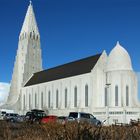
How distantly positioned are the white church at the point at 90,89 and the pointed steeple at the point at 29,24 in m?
16.9

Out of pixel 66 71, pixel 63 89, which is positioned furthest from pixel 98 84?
pixel 66 71

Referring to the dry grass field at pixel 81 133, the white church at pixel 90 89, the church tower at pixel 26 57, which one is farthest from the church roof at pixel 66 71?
the dry grass field at pixel 81 133

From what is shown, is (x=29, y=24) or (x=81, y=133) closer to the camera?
(x=81, y=133)

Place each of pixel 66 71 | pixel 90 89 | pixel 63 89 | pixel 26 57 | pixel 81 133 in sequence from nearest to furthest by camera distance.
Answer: pixel 81 133, pixel 90 89, pixel 63 89, pixel 66 71, pixel 26 57

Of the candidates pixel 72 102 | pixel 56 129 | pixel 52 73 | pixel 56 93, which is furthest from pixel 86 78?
pixel 56 129

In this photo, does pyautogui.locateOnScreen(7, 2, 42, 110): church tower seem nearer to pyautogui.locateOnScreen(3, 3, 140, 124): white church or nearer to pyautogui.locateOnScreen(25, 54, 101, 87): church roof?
pyautogui.locateOnScreen(3, 3, 140, 124): white church

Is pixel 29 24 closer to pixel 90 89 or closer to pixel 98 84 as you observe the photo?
pixel 98 84

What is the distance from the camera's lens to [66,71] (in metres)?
91.1

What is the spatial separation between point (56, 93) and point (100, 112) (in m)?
19.5

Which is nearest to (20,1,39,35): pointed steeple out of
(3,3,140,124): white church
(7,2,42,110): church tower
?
(7,2,42,110): church tower

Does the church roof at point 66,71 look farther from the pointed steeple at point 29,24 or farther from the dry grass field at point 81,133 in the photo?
the dry grass field at point 81,133

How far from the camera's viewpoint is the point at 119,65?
75.6 metres

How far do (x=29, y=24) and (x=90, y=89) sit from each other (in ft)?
155

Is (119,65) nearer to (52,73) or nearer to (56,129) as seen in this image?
(52,73)
